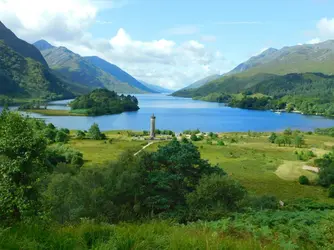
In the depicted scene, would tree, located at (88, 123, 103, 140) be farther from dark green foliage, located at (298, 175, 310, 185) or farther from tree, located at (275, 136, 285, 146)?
dark green foliage, located at (298, 175, 310, 185)

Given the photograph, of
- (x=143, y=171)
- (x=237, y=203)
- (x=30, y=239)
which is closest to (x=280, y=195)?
(x=237, y=203)

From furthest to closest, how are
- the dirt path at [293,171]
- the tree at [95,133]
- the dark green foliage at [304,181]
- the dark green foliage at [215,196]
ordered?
the tree at [95,133] → the dirt path at [293,171] → the dark green foliage at [304,181] → the dark green foliage at [215,196]

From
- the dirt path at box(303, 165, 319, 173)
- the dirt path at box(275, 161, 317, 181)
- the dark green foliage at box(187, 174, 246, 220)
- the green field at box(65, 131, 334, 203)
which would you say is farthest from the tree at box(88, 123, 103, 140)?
the dark green foliage at box(187, 174, 246, 220)

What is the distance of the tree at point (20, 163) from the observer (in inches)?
582

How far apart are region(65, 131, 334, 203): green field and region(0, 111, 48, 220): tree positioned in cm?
1827

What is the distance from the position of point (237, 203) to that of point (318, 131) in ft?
372

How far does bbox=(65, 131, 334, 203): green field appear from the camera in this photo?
4556 cm

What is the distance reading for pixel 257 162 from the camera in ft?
217

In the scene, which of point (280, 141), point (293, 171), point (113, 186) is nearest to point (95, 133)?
point (280, 141)

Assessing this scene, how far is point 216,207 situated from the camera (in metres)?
25.5

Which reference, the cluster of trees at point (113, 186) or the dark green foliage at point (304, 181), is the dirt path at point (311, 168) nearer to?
the dark green foliage at point (304, 181)

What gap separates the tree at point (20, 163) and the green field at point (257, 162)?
18.3 metres

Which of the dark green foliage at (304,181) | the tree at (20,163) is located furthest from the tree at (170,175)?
the dark green foliage at (304,181)

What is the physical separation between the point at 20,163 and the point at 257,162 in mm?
56727
